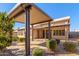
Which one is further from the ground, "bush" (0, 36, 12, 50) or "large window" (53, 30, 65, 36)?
"large window" (53, 30, 65, 36)

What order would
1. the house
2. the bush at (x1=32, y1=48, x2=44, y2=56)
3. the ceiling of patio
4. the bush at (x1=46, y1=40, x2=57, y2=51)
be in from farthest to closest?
the bush at (x1=46, y1=40, x2=57, y2=51) < the ceiling of patio < the house < the bush at (x1=32, y1=48, x2=44, y2=56)

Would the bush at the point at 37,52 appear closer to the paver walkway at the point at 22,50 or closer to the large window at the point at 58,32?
the paver walkway at the point at 22,50

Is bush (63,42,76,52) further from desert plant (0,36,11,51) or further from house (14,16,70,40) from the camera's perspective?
desert plant (0,36,11,51)

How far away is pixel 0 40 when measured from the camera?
6.08 meters

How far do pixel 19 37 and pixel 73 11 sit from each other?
1.71m

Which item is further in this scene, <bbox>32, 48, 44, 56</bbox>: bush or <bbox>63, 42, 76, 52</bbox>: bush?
<bbox>63, 42, 76, 52</bbox>: bush

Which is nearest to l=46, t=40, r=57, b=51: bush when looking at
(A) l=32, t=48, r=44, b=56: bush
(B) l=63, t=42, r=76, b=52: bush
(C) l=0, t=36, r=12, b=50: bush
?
(B) l=63, t=42, r=76, b=52: bush

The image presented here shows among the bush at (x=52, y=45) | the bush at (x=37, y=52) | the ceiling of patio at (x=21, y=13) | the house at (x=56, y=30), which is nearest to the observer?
the bush at (x=37, y=52)

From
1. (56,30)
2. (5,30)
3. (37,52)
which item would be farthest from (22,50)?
(56,30)

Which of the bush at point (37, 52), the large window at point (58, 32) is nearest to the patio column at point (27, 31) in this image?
the bush at point (37, 52)

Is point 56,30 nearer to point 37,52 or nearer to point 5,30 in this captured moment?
point 37,52

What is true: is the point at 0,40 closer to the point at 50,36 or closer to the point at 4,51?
the point at 4,51

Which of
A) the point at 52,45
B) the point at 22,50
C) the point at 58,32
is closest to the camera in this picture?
the point at 22,50

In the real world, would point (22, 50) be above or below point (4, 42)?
below
